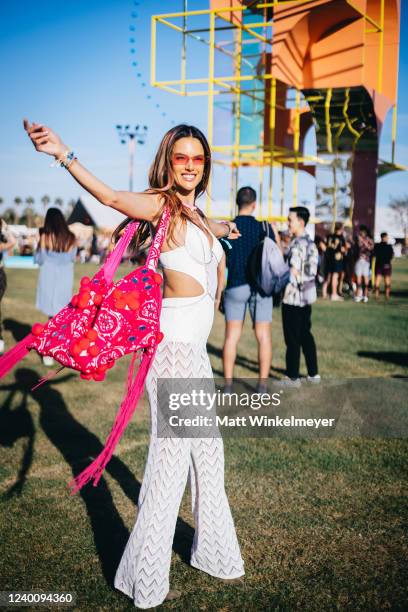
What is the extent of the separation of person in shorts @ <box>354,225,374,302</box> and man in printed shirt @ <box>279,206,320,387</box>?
33.9ft

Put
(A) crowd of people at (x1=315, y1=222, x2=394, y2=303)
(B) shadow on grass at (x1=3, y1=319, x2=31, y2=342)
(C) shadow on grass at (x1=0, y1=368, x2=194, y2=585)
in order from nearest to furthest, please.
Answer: (C) shadow on grass at (x1=0, y1=368, x2=194, y2=585) → (B) shadow on grass at (x1=3, y1=319, x2=31, y2=342) → (A) crowd of people at (x1=315, y1=222, x2=394, y2=303)

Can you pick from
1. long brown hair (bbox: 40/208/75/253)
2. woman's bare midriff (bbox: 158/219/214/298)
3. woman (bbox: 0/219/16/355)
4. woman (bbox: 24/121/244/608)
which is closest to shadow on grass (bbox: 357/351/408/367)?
long brown hair (bbox: 40/208/75/253)

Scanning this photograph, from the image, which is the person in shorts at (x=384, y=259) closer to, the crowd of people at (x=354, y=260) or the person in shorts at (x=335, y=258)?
the crowd of people at (x=354, y=260)

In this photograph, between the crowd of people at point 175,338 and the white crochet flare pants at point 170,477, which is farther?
the white crochet flare pants at point 170,477

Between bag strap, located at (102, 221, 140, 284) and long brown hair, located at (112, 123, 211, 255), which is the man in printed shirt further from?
bag strap, located at (102, 221, 140, 284)

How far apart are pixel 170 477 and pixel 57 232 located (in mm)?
6384

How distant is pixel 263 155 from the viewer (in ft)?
51.5

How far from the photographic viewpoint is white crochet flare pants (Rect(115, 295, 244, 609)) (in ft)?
8.89

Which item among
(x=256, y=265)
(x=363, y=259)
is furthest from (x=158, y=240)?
(x=363, y=259)

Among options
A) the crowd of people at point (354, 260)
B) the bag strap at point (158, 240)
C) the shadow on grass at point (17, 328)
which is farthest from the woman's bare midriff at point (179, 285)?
the crowd of people at point (354, 260)

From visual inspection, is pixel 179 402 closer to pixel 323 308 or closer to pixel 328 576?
pixel 328 576

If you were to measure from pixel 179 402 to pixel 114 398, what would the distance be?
13.1ft

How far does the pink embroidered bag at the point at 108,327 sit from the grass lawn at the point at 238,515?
0.96 meters

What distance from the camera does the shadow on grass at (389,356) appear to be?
27.6ft
